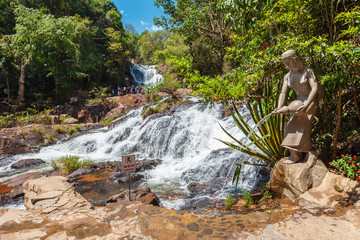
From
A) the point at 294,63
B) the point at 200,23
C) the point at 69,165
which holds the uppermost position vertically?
the point at 200,23

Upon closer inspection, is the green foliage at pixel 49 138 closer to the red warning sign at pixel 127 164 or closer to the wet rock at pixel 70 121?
the wet rock at pixel 70 121

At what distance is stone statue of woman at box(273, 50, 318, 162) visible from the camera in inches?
111

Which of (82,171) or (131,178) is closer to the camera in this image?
(131,178)

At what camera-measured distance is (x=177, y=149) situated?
8.40 meters

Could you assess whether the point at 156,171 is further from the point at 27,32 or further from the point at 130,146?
the point at 27,32

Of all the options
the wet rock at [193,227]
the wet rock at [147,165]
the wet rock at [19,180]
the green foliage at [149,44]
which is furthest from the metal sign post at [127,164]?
the green foliage at [149,44]

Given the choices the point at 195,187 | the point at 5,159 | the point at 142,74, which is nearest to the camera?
the point at 195,187

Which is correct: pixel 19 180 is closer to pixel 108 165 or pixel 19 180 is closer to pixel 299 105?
pixel 108 165

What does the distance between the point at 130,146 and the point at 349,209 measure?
8542 millimetres

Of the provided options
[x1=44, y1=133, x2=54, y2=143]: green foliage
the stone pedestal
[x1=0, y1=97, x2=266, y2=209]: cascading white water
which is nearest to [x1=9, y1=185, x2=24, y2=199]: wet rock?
[x1=0, y1=97, x2=266, y2=209]: cascading white water

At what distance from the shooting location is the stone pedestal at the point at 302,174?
301cm

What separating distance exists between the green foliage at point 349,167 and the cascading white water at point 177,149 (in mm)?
2156

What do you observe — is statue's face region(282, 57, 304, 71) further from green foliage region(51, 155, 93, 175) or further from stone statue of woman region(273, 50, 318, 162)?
green foliage region(51, 155, 93, 175)

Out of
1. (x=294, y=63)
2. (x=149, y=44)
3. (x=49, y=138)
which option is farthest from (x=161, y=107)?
A: (x=149, y=44)
